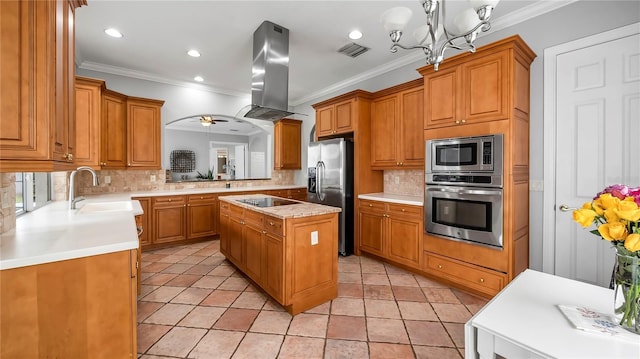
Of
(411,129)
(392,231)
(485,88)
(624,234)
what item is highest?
(485,88)

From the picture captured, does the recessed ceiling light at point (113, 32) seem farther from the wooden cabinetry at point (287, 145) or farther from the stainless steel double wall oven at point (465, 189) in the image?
the stainless steel double wall oven at point (465, 189)

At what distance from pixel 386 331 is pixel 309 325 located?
62cm

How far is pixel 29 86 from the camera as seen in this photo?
128cm

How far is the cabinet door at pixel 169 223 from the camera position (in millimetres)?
4359

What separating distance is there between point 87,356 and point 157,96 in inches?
177

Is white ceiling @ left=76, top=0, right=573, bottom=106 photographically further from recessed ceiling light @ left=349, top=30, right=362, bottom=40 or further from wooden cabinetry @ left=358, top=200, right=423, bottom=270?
wooden cabinetry @ left=358, top=200, right=423, bottom=270

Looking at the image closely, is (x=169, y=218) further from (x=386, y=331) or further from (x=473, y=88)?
(x=473, y=88)

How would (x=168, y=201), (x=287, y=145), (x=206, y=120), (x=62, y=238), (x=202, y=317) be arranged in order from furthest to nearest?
(x=287, y=145), (x=206, y=120), (x=168, y=201), (x=202, y=317), (x=62, y=238)

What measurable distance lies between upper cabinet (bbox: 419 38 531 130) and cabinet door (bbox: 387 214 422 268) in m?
1.20

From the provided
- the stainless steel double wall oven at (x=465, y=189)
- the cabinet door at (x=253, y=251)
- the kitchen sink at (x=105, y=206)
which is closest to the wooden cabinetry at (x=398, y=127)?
the stainless steel double wall oven at (x=465, y=189)

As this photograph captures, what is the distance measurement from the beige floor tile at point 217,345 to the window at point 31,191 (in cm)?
210

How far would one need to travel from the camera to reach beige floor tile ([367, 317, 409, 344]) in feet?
6.91

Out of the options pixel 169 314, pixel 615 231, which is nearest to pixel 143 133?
pixel 169 314

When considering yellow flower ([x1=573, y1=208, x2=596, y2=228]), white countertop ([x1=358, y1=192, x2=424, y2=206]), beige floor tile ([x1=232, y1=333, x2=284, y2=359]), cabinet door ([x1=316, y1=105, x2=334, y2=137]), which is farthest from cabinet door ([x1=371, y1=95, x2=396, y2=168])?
yellow flower ([x1=573, y1=208, x2=596, y2=228])
